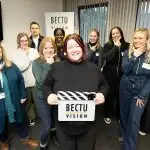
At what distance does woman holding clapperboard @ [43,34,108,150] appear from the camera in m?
1.74

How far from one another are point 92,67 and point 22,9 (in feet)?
15.4

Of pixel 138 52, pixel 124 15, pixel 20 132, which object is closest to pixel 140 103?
pixel 138 52

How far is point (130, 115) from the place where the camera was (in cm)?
264

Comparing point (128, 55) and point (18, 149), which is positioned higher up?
point (128, 55)

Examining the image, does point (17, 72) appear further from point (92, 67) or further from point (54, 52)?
point (92, 67)

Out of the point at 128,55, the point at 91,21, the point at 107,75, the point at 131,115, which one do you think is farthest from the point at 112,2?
the point at 131,115

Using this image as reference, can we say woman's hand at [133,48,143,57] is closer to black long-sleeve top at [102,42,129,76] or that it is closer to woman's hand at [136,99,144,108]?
woman's hand at [136,99,144,108]

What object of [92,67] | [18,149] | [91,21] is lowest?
[18,149]

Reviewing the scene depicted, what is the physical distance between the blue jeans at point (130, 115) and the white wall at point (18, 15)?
396 centimetres

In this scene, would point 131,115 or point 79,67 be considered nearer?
point 79,67

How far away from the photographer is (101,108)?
4.25 m

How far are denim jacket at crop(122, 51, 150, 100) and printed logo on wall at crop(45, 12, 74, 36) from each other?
3.39 meters

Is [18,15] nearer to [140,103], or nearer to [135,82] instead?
[135,82]

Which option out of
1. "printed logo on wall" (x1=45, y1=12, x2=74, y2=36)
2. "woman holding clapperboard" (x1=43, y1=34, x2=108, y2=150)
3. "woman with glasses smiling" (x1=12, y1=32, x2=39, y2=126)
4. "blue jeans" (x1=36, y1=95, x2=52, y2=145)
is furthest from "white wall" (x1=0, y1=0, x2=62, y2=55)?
"woman holding clapperboard" (x1=43, y1=34, x2=108, y2=150)
